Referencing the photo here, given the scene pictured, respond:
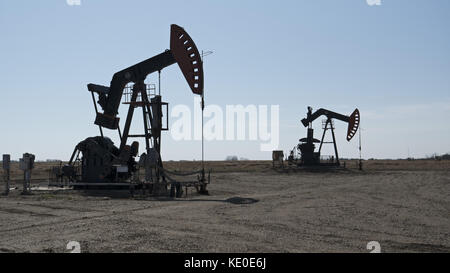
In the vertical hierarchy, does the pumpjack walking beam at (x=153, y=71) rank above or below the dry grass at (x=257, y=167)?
above

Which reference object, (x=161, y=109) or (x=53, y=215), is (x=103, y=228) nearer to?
(x=53, y=215)

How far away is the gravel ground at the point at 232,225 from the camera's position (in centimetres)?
732

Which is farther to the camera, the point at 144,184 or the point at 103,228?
the point at 144,184

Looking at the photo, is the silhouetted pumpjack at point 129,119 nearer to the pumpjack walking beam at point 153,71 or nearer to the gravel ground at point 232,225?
the pumpjack walking beam at point 153,71

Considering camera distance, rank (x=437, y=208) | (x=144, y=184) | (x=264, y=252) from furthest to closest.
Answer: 1. (x=144, y=184)
2. (x=437, y=208)
3. (x=264, y=252)

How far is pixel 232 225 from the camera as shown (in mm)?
9500

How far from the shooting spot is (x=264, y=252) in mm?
6730

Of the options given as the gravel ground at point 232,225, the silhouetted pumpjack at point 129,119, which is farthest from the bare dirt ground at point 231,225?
the silhouetted pumpjack at point 129,119

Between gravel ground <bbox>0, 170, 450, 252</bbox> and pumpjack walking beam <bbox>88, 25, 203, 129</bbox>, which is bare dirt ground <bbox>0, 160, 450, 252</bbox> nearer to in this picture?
gravel ground <bbox>0, 170, 450, 252</bbox>

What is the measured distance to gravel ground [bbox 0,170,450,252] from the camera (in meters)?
7.32
